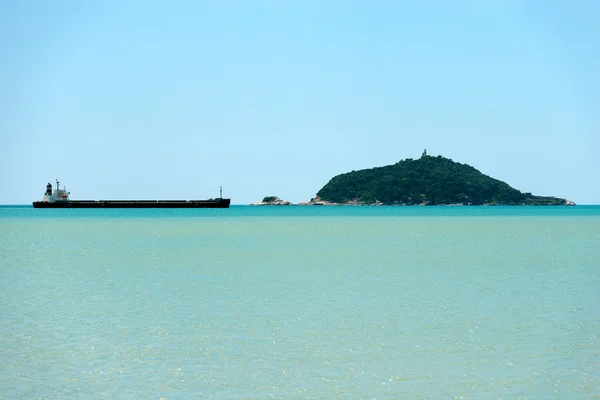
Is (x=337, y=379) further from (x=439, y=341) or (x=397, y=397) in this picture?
(x=439, y=341)

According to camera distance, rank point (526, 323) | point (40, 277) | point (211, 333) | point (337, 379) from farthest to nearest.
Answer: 1. point (40, 277)
2. point (526, 323)
3. point (211, 333)
4. point (337, 379)

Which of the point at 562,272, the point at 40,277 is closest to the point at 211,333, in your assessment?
the point at 40,277

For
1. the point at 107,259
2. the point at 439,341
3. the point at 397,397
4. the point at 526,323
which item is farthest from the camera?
the point at 107,259

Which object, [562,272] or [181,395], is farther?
[562,272]

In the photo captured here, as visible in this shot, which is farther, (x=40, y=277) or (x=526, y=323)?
(x=40, y=277)

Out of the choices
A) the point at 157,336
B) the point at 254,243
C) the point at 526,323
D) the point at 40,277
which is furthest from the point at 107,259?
the point at 526,323

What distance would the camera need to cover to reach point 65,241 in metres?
73.1

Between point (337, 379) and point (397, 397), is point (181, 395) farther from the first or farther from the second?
point (397, 397)

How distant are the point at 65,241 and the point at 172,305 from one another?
161ft

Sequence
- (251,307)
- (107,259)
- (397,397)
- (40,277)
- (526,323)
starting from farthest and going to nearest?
(107,259), (40,277), (251,307), (526,323), (397,397)

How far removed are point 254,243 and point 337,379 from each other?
5326 centimetres

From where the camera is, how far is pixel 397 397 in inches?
610

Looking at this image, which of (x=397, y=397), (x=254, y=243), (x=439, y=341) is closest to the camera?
(x=397, y=397)

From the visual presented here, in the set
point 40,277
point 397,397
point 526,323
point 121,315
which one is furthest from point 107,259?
point 397,397
